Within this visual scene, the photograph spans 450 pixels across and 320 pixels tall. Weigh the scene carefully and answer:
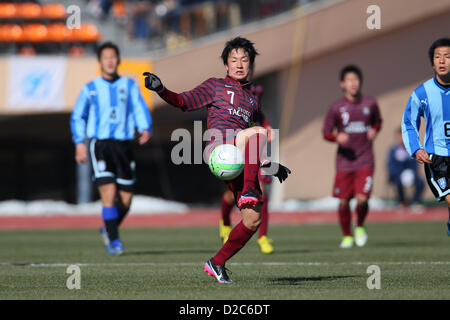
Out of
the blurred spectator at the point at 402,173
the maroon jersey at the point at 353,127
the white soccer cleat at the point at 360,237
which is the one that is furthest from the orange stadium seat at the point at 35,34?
the white soccer cleat at the point at 360,237

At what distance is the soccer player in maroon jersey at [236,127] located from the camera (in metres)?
6.62

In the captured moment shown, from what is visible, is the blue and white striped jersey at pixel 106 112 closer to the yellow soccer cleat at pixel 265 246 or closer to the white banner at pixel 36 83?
the yellow soccer cleat at pixel 265 246

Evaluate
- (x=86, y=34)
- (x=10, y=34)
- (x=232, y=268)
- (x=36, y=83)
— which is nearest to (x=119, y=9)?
(x=86, y=34)

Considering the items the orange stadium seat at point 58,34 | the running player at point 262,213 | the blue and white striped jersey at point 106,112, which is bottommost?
the running player at point 262,213

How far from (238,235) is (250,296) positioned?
3.19 feet

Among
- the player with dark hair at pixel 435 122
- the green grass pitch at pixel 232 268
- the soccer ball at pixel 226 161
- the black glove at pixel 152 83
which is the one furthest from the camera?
the player with dark hair at pixel 435 122

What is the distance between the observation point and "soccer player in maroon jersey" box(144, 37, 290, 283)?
6.62m

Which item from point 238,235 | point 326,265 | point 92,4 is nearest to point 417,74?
point 92,4

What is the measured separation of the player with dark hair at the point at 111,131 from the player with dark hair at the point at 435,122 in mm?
3673

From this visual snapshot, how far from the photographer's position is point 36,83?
23.7 metres

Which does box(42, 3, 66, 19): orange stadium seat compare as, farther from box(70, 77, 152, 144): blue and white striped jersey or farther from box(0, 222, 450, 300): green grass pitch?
box(70, 77, 152, 144): blue and white striped jersey

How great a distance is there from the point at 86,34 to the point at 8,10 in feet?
9.25

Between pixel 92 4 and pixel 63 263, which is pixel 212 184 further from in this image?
pixel 63 263

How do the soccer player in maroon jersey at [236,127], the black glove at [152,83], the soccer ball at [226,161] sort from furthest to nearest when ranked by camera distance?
the soccer player in maroon jersey at [236,127]
the soccer ball at [226,161]
the black glove at [152,83]
